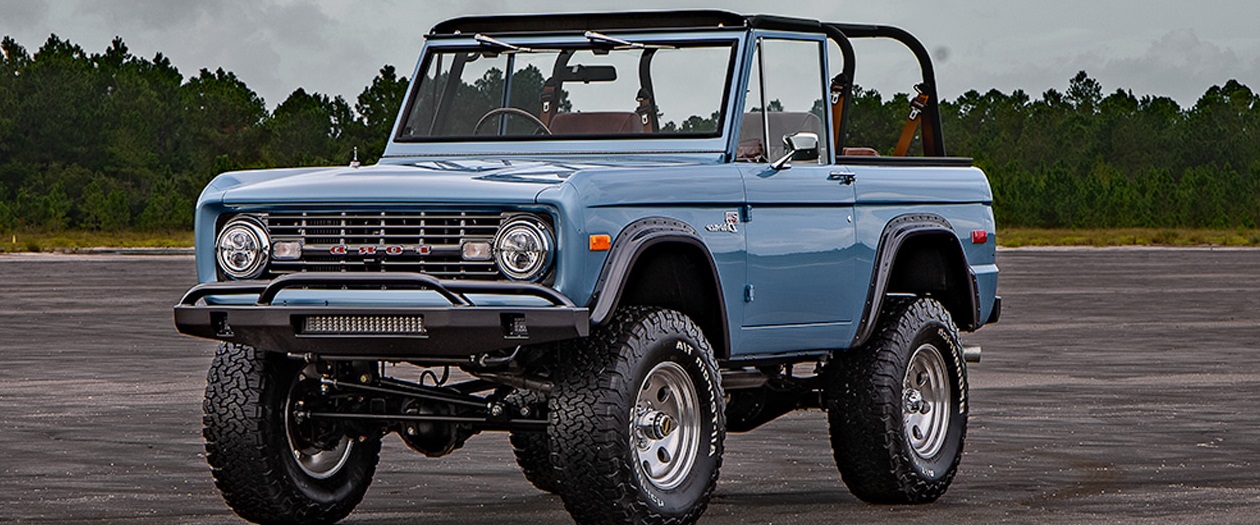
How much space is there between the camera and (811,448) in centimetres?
1261

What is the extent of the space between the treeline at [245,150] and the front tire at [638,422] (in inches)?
3133

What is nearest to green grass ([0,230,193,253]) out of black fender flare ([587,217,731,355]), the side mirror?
the side mirror

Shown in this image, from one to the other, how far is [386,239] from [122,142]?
4497 inches

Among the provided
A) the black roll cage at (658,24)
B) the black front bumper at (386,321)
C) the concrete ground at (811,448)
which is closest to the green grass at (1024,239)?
the concrete ground at (811,448)

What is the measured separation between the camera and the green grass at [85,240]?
3408 inches

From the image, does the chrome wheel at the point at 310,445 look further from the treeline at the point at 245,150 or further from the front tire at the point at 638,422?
the treeline at the point at 245,150

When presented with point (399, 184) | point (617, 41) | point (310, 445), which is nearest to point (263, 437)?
point (310, 445)

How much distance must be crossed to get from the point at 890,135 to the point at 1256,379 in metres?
7.69

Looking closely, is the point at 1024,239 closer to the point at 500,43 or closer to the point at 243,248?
the point at 500,43

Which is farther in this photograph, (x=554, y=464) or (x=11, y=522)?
(x=11, y=522)

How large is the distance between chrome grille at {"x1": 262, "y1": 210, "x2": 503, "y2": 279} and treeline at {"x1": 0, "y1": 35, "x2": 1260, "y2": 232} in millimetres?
79612

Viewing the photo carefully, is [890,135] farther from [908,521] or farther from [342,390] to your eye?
[342,390]

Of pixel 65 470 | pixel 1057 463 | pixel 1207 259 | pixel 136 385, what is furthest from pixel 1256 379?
pixel 1207 259

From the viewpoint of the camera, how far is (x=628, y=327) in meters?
8.20
